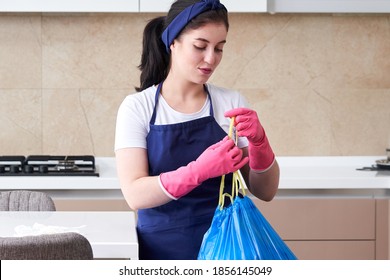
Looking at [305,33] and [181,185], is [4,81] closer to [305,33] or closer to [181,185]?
[305,33]

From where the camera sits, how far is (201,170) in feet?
6.70

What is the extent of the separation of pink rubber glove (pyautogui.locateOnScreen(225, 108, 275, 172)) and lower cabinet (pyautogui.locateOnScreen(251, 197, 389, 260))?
53.8 inches

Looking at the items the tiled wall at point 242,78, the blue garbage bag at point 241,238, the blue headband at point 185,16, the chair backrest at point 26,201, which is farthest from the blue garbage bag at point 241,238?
the tiled wall at point 242,78

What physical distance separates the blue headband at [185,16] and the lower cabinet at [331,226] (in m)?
1.45

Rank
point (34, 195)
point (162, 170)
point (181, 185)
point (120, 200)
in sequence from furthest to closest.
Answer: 1. point (120, 200)
2. point (34, 195)
3. point (162, 170)
4. point (181, 185)

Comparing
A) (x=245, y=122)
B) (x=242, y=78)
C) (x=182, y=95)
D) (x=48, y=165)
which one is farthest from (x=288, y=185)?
(x=245, y=122)

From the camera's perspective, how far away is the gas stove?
3.57 meters

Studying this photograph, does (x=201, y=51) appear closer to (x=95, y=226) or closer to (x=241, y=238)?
(x=241, y=238)

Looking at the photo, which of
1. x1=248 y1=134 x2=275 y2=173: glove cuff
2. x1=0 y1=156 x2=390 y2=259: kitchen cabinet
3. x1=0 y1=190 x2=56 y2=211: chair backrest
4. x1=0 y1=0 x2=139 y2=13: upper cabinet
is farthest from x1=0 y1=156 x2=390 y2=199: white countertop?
Result: x1=248 y1=134 x2=275 y2=173: glove cuff

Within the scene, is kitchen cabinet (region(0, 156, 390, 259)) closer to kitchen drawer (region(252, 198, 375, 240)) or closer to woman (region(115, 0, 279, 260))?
kitchen drawer (region(252, 198, 375, 240))

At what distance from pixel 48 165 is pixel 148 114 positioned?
60.4 inches

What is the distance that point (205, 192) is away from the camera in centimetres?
223

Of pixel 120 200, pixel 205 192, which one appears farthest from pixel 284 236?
pixel 205 192

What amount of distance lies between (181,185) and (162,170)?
0.17 meters
